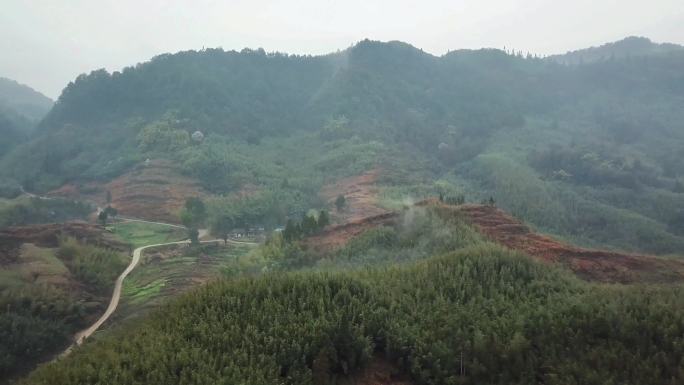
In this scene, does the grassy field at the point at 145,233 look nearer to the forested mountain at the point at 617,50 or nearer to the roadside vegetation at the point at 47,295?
the roadside vegetation at the point at 47,295

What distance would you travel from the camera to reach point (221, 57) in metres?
114

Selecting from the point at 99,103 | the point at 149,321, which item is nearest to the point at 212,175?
the point at 99,103

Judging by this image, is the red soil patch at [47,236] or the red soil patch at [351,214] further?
the red soil patch at [47,236]

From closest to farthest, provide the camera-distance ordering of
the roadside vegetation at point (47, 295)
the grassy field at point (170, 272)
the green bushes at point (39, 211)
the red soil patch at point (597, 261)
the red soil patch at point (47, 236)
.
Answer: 1. the roadside vegetation at point (47, 295)
2. the red soil patch at point (597, 261)
3. the grassy field at point (170, 272)
4. the red soil patch at point (47, 236)
5. the green bushes at point (39, 211)

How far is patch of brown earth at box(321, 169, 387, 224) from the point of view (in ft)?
144

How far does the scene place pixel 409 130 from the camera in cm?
8725

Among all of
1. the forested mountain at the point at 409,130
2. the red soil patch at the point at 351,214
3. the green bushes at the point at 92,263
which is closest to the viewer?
the green bushes at the point at 92,263

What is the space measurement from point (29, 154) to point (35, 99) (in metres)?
119

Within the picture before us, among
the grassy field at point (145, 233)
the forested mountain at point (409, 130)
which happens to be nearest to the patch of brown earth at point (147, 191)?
the forested mountain at point (409, 130)

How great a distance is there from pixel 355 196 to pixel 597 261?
106 ft

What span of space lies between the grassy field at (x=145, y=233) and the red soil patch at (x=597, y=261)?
28.4 m

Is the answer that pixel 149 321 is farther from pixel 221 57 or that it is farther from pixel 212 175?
pixel 221 57

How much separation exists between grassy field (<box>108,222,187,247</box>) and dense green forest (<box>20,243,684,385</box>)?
29270mm

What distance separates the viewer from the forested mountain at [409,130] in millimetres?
55031
